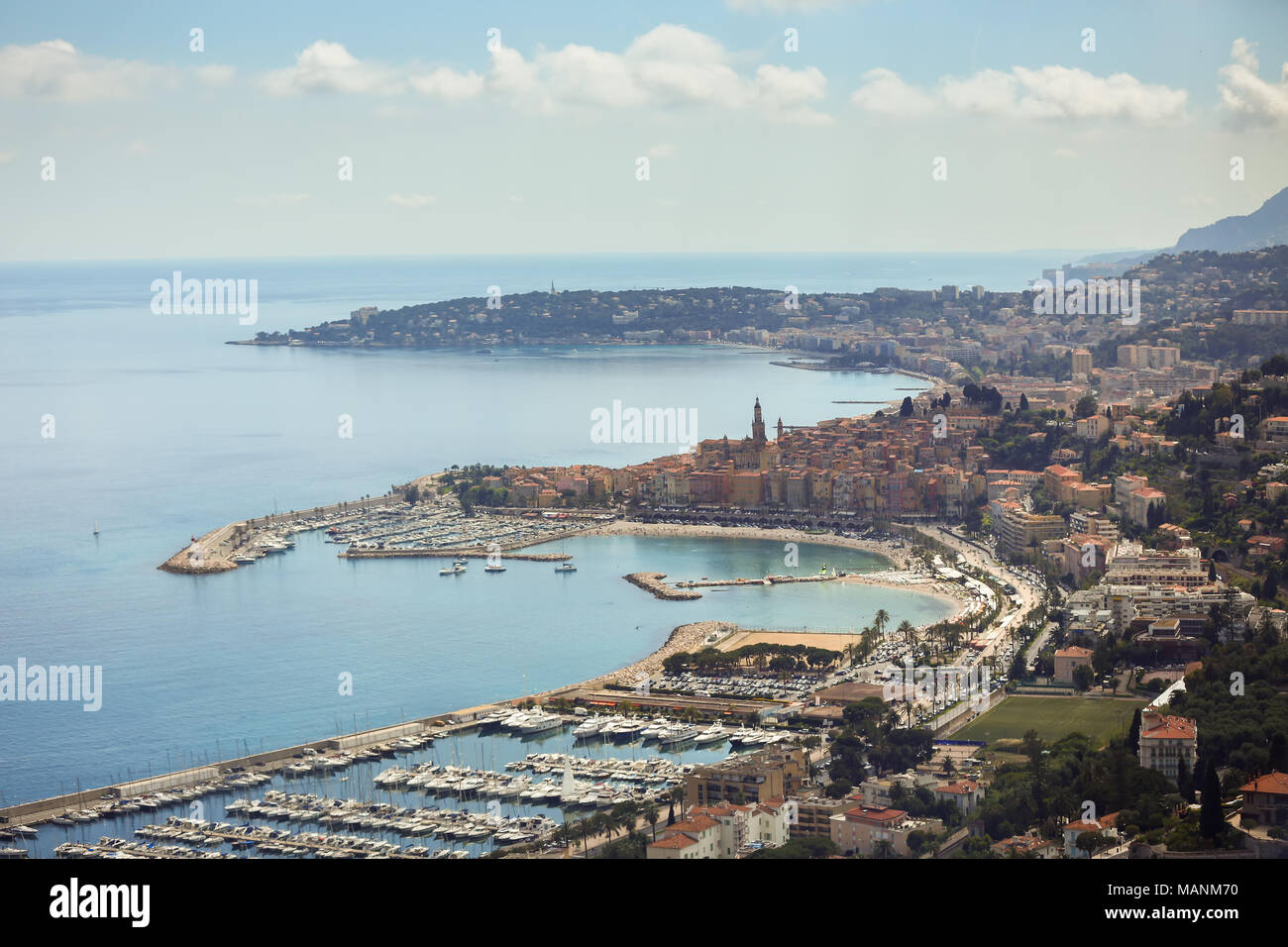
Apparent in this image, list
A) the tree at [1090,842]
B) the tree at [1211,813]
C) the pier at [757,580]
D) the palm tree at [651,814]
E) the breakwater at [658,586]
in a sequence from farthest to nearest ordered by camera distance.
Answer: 1. the pier at [757,580]
2. the breakwater at [658,586]
3. the palm tree at [651,814]
4. the tree at [1090,842]
5. the tree at [1211,813]

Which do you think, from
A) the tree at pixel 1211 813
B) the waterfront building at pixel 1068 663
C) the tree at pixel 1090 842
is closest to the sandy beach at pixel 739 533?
the waterfront building at pixel 1068 663

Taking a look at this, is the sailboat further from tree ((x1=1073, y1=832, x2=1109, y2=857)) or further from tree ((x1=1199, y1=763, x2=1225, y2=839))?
tree ((x1=1199, y1=763, x2=1225, y2=839))

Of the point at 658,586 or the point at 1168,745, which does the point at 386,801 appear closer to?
the point at 1168,745

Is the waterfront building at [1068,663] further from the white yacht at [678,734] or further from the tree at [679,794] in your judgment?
the tree at [679,794]

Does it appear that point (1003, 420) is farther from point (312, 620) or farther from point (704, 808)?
point (704, 808)

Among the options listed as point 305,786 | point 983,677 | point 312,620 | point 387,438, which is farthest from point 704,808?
point 387,438
